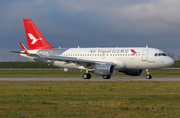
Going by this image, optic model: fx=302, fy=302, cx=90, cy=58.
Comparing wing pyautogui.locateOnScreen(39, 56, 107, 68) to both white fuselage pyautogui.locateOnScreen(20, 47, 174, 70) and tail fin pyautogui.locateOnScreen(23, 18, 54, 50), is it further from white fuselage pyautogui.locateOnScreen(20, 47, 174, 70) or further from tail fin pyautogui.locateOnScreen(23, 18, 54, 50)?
tail fin pyautogui.locateOnScreen(23, 18, 54, 50)

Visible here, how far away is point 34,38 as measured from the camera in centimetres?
4991

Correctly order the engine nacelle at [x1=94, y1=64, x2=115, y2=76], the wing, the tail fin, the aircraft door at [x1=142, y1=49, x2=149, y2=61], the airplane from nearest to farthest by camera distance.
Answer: the engine nacelle at [x1=94, y1=64, x2=115, y2=76], the airplane, the aircraft door at [x1=142, y1=49, x2=149, y2=61], the wing, the tail fin

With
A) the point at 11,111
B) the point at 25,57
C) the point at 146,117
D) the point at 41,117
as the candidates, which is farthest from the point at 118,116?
the point at 25,57

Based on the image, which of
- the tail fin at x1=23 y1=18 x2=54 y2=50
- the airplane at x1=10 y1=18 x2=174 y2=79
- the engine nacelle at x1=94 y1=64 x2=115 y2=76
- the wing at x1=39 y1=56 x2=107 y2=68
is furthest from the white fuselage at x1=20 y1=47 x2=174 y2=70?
the tail fin at x1=23 y1=18 x2=54 y2=50

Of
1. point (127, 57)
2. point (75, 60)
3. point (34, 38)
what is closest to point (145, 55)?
point (127, 57)

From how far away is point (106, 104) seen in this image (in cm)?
1619

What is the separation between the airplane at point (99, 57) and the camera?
1588 inches

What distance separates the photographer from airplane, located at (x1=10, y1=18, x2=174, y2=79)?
40.3 metres

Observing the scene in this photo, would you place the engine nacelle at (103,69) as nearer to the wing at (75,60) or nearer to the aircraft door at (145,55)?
the wing at (75,60)

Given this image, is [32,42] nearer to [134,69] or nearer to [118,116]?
[134,69]

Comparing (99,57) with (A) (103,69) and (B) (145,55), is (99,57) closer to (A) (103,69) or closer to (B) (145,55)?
(A) (103,69)

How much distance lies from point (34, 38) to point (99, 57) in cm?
1272

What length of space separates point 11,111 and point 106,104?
502 cm

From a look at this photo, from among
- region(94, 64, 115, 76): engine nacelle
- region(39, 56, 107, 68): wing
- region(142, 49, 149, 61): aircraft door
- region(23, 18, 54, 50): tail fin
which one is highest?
region(23, 18, 54, 50): tail fin
